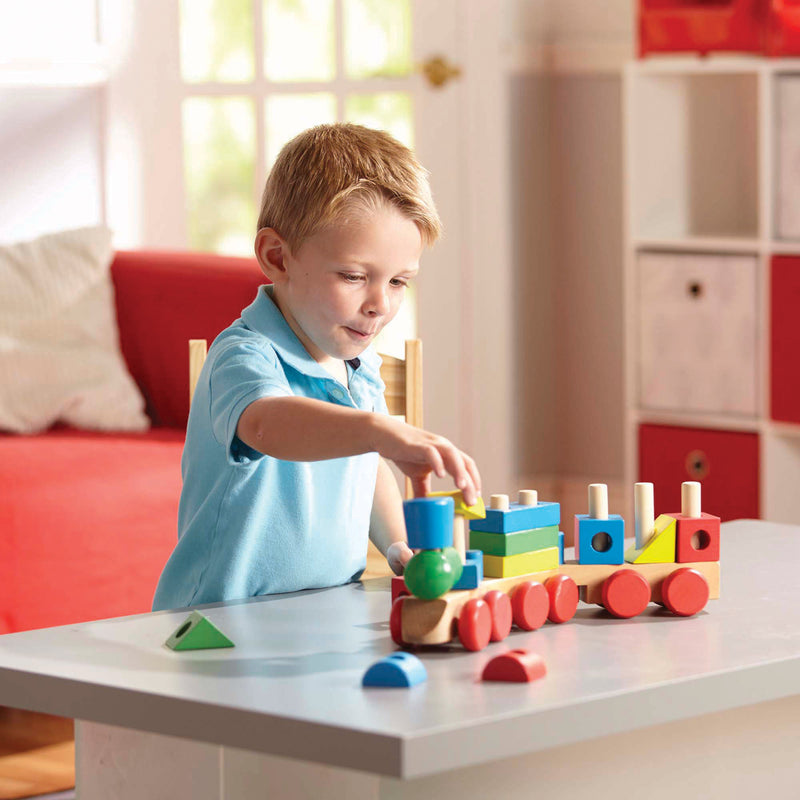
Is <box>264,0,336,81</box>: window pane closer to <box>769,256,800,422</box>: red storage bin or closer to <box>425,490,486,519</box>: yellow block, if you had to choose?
<box>769,256,800,422</box>: red storage bin

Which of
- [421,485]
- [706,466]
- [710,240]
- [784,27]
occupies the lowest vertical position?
[706,466]

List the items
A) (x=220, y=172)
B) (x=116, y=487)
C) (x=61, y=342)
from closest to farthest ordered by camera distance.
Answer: (x=116, y=487), (x=61, y=342), (x=220, y=172)

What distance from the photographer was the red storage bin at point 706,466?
124 inches

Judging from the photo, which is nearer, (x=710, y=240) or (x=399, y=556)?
(x=399, y=556)

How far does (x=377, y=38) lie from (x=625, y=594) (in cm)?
259

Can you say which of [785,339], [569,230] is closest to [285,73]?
[569,230]

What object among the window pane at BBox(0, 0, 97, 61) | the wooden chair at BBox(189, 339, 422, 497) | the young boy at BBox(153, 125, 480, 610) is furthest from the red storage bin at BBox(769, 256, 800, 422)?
the young boy at BBox(153, 125, 480, 610)

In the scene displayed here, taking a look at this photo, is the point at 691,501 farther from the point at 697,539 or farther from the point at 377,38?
the point at 377,38

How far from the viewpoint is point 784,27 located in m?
3.02

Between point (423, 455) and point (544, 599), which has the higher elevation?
point (423, 455)

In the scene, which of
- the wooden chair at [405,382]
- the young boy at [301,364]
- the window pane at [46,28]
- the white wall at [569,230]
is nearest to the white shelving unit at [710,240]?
the white wall at [569,230]

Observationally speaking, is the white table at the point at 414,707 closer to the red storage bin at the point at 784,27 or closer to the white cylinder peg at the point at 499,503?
A: the white cylinder peg at the point at 499,503

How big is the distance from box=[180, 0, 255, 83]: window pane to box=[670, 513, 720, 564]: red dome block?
102 inches

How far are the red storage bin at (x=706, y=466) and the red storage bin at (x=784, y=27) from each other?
0.78 m
